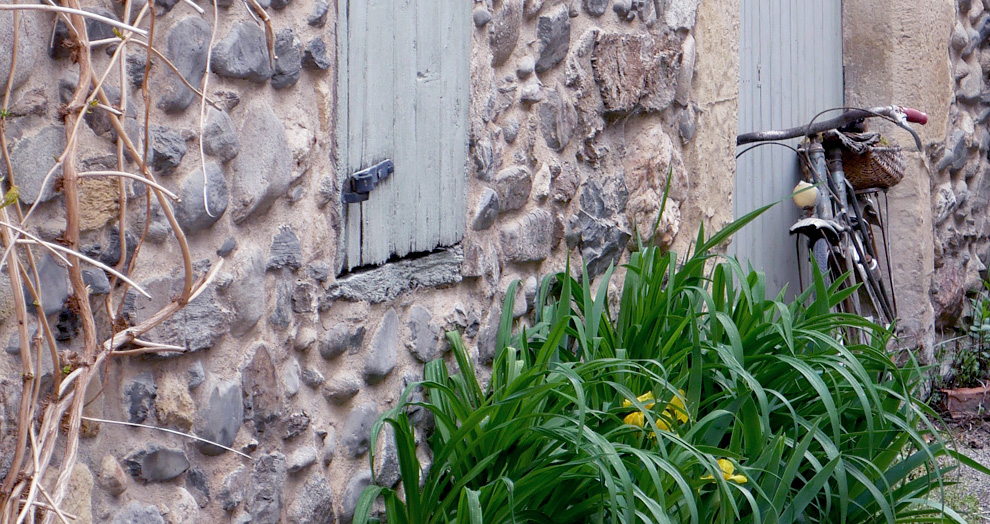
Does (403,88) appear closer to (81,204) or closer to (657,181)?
(81,204)

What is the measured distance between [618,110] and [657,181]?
0.28m

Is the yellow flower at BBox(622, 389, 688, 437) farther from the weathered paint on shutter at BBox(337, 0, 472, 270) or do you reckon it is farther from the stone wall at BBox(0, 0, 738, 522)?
the weathered paint on shutter at BBox(337, 0, 472, 270)

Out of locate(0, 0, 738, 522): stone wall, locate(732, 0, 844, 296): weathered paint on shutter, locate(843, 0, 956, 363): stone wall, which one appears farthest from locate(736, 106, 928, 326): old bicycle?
locate(0, 0, 738, 522): stone wall

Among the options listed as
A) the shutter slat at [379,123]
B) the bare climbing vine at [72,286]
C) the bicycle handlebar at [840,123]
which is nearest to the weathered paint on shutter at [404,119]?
the shutter slat at [379,123]

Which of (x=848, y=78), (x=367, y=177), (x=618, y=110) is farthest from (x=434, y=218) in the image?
(x=848, y=78)

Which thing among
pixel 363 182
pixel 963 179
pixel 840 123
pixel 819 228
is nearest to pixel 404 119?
pixel 363 182

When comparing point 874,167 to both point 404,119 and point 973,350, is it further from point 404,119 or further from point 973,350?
point 404,119

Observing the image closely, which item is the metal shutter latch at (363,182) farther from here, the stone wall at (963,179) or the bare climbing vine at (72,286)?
the stone wall at (963,179)

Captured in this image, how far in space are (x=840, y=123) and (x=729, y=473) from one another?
2.20 meters

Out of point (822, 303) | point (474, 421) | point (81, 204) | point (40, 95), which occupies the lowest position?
point (474, 421)

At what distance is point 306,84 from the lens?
5.61ft

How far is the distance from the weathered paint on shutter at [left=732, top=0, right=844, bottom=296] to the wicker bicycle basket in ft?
0.83

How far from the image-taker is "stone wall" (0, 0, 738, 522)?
4.40 feet

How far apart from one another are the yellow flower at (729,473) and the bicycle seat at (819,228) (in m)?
1.83
